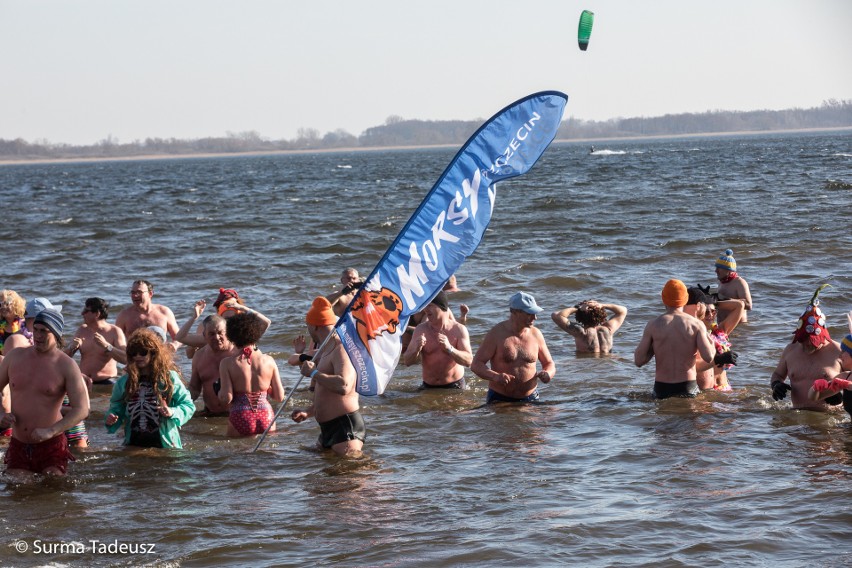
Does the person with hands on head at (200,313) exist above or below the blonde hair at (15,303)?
below

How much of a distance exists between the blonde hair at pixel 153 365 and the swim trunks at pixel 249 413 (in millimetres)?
882

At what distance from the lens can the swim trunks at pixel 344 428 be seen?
7.65 metres

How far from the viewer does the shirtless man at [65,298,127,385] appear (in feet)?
31.1

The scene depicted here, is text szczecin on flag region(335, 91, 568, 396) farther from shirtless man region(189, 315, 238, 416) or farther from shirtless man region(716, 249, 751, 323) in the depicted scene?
shirtless man region(716, 249, 751, 323)

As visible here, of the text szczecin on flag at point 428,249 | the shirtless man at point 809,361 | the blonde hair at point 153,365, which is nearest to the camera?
the text szczecin on flag at point 428,249

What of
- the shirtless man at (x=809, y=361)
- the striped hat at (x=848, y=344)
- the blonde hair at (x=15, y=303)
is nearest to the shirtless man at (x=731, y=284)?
the shirtless man at (x=809, y=361)

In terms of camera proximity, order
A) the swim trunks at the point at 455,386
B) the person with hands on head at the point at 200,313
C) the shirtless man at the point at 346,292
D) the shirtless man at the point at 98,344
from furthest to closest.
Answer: the shirtless man at the point at 346,292, the swim trunks at the point at 455,386, the person with hands on head at the point at 200,313, the shirtless man at the point at 98,344

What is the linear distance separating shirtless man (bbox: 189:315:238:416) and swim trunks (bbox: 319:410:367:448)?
1.06m

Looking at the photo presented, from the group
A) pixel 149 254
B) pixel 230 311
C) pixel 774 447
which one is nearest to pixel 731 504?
pixel 774 447

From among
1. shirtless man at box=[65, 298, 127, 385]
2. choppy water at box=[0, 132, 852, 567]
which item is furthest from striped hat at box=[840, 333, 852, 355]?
shirtless man at box=[65, 298, 127, 385]

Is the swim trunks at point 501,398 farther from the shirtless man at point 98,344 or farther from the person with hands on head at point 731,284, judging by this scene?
the person with hands on head at point 731,284

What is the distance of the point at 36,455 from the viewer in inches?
273

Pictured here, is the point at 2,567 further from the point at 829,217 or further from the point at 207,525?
the point at 829,217

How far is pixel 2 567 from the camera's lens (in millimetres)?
5832
